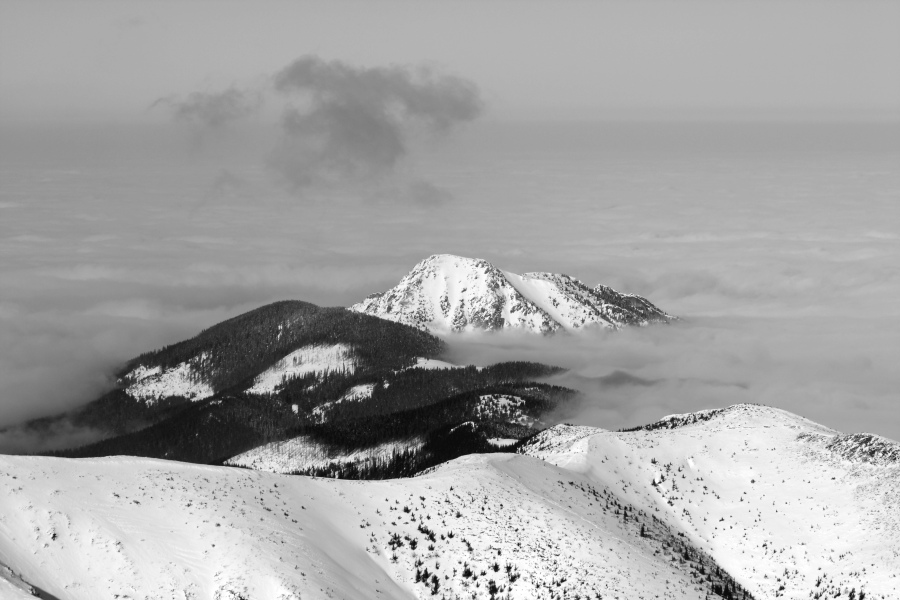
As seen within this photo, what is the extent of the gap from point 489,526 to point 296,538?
1659 centimetres

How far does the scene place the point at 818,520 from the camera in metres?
94.2

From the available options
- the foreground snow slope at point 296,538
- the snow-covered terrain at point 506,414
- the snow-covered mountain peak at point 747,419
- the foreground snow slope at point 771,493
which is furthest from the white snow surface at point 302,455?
the foreground snow slope at point 296,538

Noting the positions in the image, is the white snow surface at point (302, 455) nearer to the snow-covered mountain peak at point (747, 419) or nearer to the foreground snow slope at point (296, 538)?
the snow-covered mountain peak at point (747, 419)

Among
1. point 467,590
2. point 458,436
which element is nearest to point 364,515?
point 467,590

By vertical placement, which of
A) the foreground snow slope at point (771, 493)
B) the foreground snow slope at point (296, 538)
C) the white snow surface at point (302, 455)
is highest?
the foreground snow slope at point (296, 538)

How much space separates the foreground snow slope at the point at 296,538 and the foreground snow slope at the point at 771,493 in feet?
41.3

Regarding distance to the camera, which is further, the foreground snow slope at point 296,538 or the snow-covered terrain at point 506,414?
the snow-covered terrain at point 506,414

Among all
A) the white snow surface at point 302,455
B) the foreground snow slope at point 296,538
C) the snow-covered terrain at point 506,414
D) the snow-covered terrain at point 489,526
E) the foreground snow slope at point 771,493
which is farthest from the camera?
the snow-covered terrain at point 506,414

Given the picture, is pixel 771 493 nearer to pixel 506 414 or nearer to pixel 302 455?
pixel 506 414

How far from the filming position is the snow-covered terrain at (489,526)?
6219 centimetres

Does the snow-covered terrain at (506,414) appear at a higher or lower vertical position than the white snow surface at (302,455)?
higher

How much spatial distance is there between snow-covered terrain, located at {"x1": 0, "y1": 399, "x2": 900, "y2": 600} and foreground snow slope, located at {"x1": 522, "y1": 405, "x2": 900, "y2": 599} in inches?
8.1

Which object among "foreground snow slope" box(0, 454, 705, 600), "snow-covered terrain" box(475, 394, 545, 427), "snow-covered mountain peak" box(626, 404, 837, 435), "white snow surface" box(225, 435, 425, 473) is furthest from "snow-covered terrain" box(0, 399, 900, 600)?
"snow-covered terrain" box(475, 394, 545, 427)

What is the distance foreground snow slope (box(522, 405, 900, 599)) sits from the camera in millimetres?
86812
